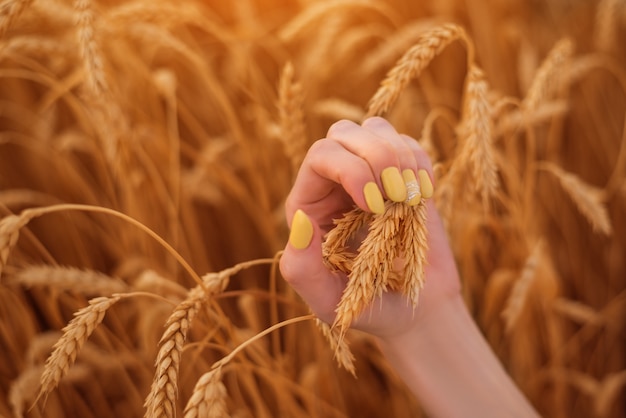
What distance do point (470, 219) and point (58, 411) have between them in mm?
599

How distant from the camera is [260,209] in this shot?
874mm

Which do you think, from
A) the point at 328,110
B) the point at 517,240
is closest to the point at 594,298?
the point at 517,240

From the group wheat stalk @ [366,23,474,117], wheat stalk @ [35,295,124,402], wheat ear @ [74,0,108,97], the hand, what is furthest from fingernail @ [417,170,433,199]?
wheat ear @ [74,0,108,97]

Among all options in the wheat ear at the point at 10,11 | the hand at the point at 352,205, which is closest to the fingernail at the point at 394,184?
the hand at the point at 352,205

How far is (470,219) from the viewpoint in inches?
27.9

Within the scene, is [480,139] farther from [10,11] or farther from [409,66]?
[10,11]


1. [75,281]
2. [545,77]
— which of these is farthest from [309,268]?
[545,77]

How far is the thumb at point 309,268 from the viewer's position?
41 centimetres

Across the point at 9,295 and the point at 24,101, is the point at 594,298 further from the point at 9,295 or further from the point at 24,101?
the point at 24,101

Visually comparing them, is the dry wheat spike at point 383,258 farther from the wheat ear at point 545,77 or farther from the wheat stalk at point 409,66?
the wheat ear at point 545,77

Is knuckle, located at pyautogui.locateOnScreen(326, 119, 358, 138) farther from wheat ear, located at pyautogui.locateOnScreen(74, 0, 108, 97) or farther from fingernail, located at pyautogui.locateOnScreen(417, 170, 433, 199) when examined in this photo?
wheat ear, located at pyautogui.locateOnScreen(74, 0, 108, 97)

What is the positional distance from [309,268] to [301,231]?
1.3 inches

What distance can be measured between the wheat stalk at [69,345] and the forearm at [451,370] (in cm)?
25

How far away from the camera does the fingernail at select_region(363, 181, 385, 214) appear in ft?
1.18
